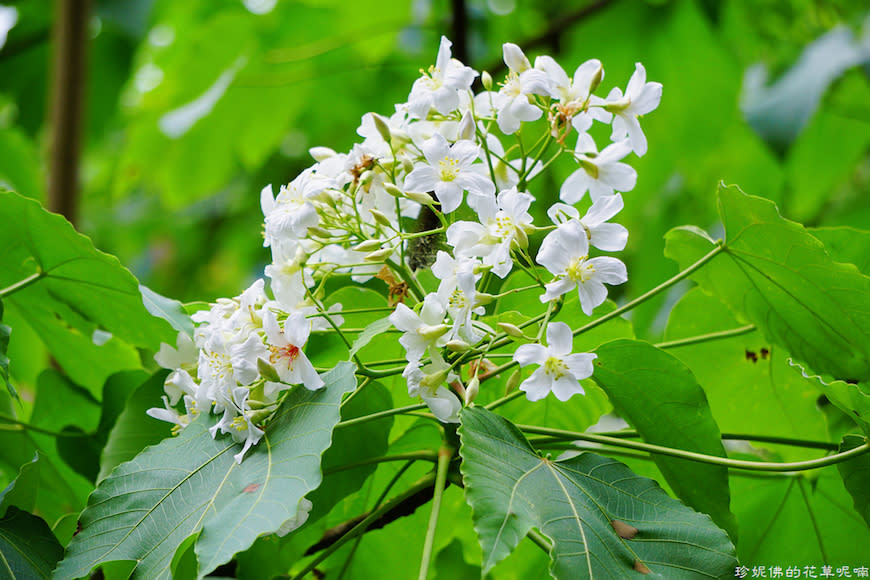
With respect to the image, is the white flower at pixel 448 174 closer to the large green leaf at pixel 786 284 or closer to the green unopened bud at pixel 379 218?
the green unopened bud at pixel 379 218

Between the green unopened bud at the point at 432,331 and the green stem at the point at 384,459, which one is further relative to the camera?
the green stem at the point at 384,459

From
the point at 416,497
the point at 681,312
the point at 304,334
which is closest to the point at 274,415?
the point at 304,334

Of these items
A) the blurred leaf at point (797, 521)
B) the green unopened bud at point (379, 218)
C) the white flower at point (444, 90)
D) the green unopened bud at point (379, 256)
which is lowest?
the blurred leaf at point (797, 521)

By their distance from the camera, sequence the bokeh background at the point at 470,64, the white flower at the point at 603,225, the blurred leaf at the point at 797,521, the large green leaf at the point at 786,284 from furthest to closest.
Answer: the bokeh background at the point at 470,64, the blurred leaf at the point at 797,521, the large green leaf at the point at 786,284, the white flower at the point at 603,225

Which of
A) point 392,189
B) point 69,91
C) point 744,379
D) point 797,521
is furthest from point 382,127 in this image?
point 69,91

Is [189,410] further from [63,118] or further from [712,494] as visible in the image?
[63,118]

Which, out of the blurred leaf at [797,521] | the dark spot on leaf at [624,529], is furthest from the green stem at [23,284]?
the blurred leaf at [797,521]

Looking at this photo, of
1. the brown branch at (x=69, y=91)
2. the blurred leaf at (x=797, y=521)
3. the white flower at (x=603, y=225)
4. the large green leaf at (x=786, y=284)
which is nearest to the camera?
the white flower at (x=603, y=225)

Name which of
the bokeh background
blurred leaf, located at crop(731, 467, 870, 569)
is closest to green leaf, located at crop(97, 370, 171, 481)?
blurred leaf, located at crop(731, 467, 870, 569)

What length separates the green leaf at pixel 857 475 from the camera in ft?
2.43

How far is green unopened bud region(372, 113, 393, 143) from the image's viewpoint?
0.75 meters

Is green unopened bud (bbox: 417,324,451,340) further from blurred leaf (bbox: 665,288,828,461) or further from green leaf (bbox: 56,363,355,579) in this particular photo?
blurred leaf (bbox: 665,288,828,461)

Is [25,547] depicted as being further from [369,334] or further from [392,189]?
[392,189]

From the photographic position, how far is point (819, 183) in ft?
7.74
